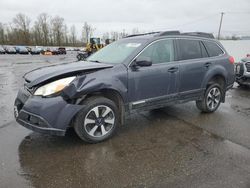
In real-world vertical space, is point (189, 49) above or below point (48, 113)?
above

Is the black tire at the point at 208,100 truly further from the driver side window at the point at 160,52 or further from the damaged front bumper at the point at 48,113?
the damaged front bumper at the point at 48,113

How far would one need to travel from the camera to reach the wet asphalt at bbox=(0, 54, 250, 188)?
8.91ft

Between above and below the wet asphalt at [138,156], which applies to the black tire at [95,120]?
above

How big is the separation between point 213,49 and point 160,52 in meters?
1.69

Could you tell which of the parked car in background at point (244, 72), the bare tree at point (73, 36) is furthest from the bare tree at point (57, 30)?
the parked car in background at point (244, 72)

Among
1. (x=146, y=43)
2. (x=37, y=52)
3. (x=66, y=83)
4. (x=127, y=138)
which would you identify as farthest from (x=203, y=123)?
(x=37, y=52)

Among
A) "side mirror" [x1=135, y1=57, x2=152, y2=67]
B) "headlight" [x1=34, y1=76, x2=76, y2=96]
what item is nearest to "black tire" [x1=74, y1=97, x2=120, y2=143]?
"headlight" [x1=34, y1=76, x2=76, y2=96]

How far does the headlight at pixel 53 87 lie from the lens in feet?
10.7

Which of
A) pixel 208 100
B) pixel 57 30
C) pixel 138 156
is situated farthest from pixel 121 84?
pixel 57 30

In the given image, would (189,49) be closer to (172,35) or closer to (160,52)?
(172,35)

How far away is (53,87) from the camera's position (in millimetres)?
3271

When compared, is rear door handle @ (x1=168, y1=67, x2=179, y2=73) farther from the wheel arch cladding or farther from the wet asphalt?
the wet asphalt

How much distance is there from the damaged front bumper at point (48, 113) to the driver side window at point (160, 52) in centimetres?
163

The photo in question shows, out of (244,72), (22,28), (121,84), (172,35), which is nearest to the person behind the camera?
(121,84)
